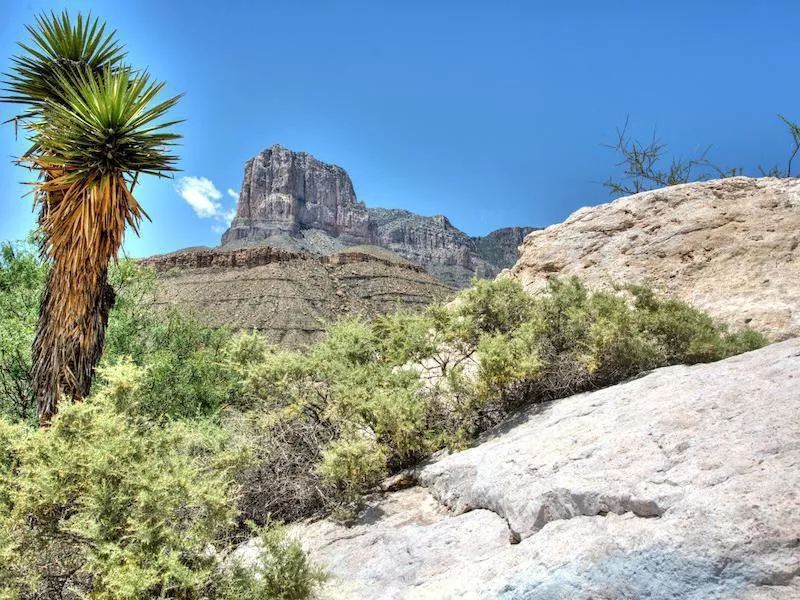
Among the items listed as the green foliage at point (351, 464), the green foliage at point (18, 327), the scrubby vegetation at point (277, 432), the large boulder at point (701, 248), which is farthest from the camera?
the green foliage at point (18, 327)

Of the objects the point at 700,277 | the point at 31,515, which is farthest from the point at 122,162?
the point at 700,277

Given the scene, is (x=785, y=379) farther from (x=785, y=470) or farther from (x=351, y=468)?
(x=351, y=468)

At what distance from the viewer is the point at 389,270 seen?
84375 millimetres

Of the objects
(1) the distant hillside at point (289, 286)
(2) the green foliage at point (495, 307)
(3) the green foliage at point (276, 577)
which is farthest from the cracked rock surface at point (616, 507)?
(1) the distant hillside at point (289, 286)

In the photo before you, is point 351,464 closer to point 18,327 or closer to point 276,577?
point 276,577

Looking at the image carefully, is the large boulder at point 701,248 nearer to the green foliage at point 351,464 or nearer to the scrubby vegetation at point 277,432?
the scrubby vegetation at point 277,432

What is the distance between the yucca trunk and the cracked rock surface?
11.7 ft

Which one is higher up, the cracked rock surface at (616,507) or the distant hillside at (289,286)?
the distant hillside at (289,286)

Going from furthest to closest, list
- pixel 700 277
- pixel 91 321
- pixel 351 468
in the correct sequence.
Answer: pixel 700 277 → pixel 91 321 → pixel 351 468

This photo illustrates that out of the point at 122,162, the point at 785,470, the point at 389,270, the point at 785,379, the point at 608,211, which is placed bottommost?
the point at 785,470

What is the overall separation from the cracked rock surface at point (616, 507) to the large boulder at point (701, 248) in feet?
7.22

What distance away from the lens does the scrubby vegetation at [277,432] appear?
4.00m

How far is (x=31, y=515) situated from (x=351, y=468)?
2685 millimetres

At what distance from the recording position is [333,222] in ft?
518
